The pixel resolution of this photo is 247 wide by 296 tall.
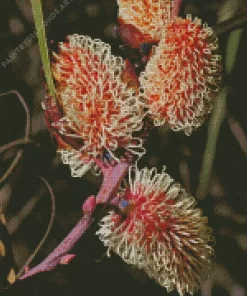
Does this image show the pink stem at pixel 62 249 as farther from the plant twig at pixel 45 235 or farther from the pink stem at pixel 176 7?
the pink stem at pixel 176 7

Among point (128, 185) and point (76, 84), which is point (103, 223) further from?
point (76, 84)

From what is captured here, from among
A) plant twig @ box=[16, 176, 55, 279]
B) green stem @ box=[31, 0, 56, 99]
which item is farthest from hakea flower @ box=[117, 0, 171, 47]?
plant twig @ box=[16, 176, 55, 279]

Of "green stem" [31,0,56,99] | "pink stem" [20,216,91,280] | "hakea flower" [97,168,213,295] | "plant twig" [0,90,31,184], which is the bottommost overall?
"hakea flower" [97,168,213,295]

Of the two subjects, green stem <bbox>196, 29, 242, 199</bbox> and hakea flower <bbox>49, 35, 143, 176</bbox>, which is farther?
green stem <bbox>196, 29, 242, 199</bbox>

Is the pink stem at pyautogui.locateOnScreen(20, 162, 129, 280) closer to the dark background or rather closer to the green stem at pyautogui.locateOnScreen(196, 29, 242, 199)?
the dark background

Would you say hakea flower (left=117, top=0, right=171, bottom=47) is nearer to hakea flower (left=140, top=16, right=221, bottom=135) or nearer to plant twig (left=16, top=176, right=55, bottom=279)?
hakea flower (left=140, top=16, right=221, bottom=135)

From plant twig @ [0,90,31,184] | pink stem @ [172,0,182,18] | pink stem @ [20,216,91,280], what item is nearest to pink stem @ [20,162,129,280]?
pink stem @ [20,216,91,280]

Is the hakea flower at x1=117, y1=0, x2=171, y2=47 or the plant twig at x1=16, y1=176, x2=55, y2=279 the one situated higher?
the hakea flower at x1=117, y1=0, x2=171, y2=47
